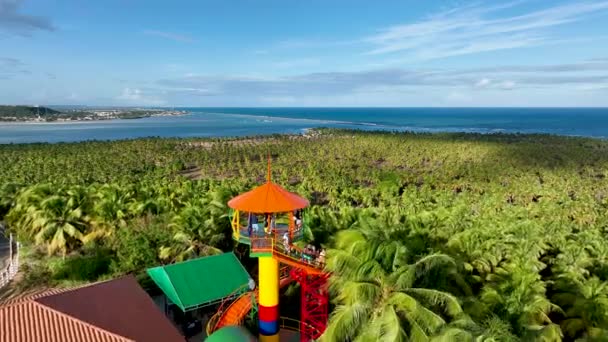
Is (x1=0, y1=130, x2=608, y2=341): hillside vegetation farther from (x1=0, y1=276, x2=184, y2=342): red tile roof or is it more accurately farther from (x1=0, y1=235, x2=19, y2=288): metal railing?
(x1=0, y1=276, x2=184, y2=342): red tile roof

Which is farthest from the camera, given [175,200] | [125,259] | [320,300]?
[175,200]

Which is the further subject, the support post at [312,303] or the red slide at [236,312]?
the red slide at [236,312]

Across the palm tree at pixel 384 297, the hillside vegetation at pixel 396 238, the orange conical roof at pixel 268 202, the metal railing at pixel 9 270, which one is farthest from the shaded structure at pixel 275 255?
the metal railing at pixel 9 270

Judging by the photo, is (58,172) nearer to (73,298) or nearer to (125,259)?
(125,259)

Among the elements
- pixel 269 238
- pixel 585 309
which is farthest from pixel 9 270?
pixel 585 309

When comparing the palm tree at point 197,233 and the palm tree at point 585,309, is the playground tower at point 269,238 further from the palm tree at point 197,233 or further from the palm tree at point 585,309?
the palm tree at point 585,309

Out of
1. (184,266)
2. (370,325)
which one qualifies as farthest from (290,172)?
(370,325)
